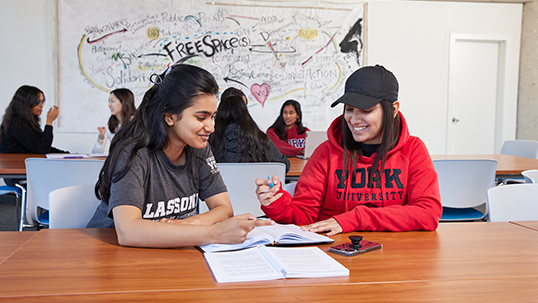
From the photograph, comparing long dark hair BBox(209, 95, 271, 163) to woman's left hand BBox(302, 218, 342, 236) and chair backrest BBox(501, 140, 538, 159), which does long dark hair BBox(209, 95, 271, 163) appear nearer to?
woman's left hand BBox(302, 218, 342, 236)

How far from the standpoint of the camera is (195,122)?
4.55 feet

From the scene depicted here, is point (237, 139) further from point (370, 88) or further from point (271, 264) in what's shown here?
point (271, 264)

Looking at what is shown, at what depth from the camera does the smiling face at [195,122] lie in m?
1.38

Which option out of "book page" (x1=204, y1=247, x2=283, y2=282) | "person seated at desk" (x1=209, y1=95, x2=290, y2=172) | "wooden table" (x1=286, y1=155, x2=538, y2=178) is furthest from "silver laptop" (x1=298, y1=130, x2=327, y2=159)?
"book page" (x1=204, y1=247, x2=283, y2=282)

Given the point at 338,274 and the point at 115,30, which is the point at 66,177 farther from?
the point at 115,30

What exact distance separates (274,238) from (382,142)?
2.01ft

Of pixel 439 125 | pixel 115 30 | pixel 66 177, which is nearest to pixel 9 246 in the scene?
pixel 66 177

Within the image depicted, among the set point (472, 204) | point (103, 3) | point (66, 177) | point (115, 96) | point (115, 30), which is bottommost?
point (472, 204)

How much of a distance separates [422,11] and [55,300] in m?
5.74

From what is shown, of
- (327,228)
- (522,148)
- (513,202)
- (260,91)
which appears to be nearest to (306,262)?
Answer: (327,228)

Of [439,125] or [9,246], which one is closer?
[9,246]

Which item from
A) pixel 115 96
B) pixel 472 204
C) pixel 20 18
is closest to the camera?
pixel 472 204

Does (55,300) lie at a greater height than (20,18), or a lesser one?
lesser

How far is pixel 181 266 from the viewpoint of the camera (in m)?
1.00
